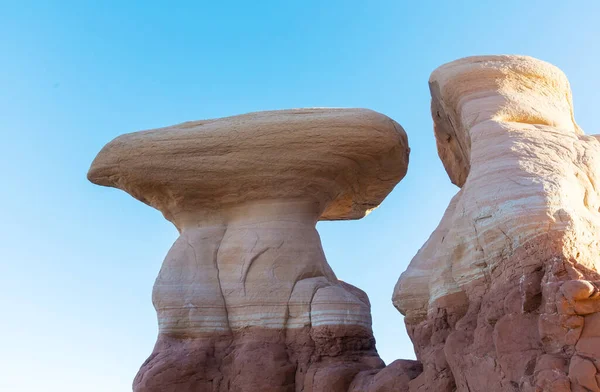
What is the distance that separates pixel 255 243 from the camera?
967 centimetres

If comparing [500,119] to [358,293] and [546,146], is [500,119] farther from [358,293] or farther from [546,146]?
[358,293]

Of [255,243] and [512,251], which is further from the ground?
[255,243]

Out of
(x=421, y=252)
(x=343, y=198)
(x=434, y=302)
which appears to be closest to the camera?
(x=434, y=302)

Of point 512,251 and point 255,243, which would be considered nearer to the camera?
point 512,251

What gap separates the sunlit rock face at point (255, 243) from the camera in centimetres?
899

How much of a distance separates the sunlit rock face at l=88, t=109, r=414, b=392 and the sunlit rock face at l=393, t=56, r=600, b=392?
50.4 inches

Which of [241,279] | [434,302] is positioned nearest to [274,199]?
[241,279]

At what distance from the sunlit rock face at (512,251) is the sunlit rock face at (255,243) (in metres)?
1.28

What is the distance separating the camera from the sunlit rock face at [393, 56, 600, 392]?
524 cm

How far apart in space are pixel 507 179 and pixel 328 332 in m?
3.53

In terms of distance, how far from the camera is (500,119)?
23.5ft

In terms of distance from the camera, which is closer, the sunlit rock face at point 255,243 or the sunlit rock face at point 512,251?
the sunlit rock face at point 512,251

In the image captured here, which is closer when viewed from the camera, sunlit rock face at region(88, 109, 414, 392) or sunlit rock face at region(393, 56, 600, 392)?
sunlit rock face at region(393, 56, 600, 392)

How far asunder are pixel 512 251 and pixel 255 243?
4.43 metres
